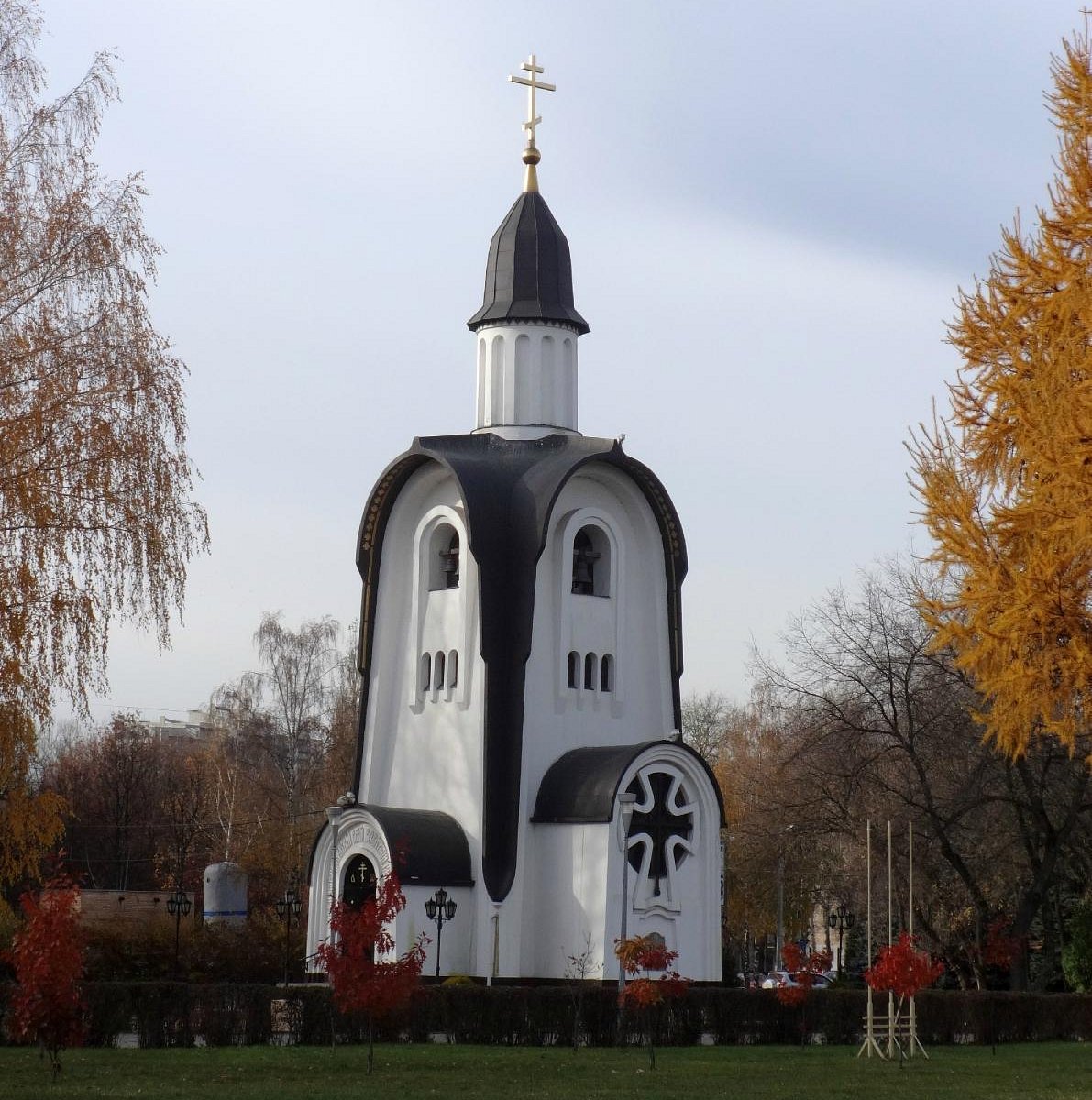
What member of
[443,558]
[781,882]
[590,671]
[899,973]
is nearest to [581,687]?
[590,671]

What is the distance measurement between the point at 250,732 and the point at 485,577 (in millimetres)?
24283

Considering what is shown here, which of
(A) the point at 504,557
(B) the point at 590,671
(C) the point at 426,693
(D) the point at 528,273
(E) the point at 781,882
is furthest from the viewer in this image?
(E) the point at 781,882

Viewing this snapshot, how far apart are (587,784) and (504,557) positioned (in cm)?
419

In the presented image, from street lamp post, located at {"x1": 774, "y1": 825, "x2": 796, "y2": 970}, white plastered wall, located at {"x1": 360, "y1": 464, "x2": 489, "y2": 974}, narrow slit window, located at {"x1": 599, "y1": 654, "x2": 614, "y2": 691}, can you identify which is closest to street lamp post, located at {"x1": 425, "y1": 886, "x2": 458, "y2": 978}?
white plastered wall, located at {"x1": 360, "y1": 464, "x2": 489, "y2": 974}

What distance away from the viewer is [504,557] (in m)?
A: 29.6

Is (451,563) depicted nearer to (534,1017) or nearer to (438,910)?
(438,910)

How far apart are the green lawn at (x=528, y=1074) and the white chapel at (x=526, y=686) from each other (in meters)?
7.88

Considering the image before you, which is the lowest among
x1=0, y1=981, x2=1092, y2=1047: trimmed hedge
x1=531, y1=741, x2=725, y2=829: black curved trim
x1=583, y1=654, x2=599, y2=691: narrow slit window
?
x1=0, y1=981, x2=1092, y2=1047: trimmed hedge

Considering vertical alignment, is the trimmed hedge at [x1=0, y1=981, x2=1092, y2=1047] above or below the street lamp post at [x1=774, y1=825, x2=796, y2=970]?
below

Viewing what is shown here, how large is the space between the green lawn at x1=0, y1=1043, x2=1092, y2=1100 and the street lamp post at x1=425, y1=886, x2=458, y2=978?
7237 millimetres

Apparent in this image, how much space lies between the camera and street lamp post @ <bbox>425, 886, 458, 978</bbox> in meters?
27.9

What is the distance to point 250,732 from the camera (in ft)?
170

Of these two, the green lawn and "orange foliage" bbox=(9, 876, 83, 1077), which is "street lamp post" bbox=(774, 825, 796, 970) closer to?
the green lawn

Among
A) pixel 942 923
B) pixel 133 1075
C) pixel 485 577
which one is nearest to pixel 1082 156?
pixel 133 1075
